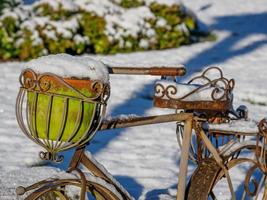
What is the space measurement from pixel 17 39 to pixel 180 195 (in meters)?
6.40

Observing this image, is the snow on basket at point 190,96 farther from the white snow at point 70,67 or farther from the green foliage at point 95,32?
the green foliage at point 95,32

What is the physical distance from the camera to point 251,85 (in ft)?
28.7

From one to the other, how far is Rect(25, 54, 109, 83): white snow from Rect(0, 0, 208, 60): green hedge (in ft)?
21.3

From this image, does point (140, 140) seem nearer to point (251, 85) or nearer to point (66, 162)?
point (66, 162)

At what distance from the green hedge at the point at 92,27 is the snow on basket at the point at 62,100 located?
653 centimetres

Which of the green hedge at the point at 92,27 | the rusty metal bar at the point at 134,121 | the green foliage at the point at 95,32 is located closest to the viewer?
the rusty metal bar at the point at 134,121

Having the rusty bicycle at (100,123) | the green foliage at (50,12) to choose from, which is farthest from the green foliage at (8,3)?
the rusty bicycle at (100,123)

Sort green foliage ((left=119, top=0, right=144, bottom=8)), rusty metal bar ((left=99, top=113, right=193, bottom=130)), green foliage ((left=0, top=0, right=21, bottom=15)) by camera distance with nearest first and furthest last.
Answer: rusty metal bar ((left=99, top=113, right=193, bottom=130)), green foliage ((left=0, top=0, right=21, bottom=15)), green foliage ((left=119, top=0, right=144, bottom=8))

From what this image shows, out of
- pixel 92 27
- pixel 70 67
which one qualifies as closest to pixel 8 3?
pixel 92 27

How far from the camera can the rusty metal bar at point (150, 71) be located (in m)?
3.02

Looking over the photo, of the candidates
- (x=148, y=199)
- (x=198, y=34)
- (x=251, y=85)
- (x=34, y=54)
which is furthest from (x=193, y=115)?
(x=198, y=34)

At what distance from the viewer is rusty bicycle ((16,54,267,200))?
2.80m

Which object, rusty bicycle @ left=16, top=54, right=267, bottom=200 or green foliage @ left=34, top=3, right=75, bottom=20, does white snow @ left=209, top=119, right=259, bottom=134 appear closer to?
rusty bicycle @ left=16, top=54, right=267, bottom=200

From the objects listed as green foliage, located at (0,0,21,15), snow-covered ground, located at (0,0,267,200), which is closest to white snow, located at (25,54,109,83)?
snow-covered ground, located at (0,0,267,200)
